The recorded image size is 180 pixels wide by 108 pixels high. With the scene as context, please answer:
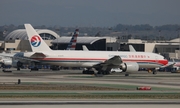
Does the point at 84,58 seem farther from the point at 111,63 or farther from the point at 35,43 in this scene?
the point at 35,43

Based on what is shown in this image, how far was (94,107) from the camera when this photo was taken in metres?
32.7

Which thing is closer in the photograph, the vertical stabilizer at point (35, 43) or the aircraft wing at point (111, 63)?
the aircraft wing at point (111, 63)

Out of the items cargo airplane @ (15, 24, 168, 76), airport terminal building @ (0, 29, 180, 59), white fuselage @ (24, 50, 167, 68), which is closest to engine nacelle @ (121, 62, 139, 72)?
cargo airplane @ (15, 24, 168, 76)

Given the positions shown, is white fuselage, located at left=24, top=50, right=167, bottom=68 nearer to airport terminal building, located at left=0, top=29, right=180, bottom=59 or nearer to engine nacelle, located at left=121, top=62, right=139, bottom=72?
engine nacelle, located at left=121, top=62, right=139, bottom=72

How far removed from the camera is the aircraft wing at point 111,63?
79.5 meters

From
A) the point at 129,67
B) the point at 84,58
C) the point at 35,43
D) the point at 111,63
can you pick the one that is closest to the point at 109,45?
the point at 35,43

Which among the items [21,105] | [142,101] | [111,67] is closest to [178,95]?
[142,101]

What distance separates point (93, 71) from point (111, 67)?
4.23 meters

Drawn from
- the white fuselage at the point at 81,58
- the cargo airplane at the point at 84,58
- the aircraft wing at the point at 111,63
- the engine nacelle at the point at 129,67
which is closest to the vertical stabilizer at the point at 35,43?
the cargo airplane at the point at 84,58

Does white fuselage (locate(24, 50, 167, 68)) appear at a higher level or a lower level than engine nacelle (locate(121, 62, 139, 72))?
higher

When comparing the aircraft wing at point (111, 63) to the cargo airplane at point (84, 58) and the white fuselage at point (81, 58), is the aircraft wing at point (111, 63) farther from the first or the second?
the white fuselage at point (81, 58)

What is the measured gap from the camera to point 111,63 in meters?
80.0

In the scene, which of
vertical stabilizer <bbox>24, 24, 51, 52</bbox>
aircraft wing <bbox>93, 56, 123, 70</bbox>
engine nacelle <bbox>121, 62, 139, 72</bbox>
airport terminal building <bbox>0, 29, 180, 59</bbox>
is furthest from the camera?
airport terminal building <bbox>0, 29, 180, 59</bbox>

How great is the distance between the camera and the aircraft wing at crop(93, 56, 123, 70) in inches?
3130
